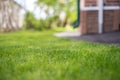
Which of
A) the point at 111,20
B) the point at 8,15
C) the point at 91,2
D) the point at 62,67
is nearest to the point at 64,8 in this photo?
the point at 8,15

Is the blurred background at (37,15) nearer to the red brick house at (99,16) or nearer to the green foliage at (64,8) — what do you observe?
the green foliage at (64,8)

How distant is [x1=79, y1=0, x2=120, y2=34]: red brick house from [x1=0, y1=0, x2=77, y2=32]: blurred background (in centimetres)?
427

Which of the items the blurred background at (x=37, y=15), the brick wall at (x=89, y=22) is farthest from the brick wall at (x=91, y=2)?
the blurred background at (x=37, y=15)

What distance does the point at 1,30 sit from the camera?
Answer: 1612cm

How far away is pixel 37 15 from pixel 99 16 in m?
5.26

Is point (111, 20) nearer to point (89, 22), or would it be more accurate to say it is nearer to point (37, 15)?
point (89, 22)

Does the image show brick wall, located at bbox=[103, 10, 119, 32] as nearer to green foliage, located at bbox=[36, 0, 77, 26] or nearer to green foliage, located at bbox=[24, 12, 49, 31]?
green foliage, located at bbox=[24, 12, 49, 31]

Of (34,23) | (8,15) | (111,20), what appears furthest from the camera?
(34,23)

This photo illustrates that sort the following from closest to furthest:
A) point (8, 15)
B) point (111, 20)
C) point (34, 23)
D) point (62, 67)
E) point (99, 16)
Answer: point (62, 67) < point (99, 16) < point (111, 20) < point (8, 15) < point (34, 23)

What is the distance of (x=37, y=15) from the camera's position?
679 inches

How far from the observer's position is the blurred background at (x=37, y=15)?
15969 mm

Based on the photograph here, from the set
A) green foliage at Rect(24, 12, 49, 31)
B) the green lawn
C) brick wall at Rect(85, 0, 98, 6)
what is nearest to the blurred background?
green foliage at Rect(24, 12, 49, 31)

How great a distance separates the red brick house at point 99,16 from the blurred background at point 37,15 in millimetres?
4272

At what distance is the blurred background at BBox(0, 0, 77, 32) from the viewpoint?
1597cm
